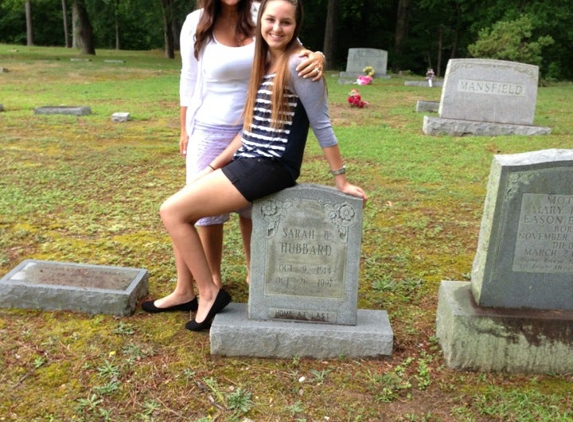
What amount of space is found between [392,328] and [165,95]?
11.6 m

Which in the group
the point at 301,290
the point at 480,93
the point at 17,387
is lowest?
the point at 17,387

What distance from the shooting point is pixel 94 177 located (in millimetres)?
6336

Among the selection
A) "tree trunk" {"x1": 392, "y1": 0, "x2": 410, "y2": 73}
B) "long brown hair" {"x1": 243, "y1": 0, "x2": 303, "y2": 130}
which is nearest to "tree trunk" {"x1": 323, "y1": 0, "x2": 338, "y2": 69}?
"tree trunk" {"x1": 392, "y1": 0, "x2": 410, "y2": 73}

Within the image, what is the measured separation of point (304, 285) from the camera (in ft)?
9.91

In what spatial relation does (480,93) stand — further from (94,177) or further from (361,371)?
(361,371)

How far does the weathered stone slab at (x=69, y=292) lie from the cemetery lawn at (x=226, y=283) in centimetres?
6

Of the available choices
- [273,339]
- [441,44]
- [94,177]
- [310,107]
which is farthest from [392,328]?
[441,44]

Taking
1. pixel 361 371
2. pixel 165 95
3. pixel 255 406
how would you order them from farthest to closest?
1. pixel 165 95
2. pixel 361 371
3. pixel 255 406

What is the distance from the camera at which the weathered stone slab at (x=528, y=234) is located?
2.79 m

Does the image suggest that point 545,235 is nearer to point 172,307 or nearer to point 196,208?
point 196,208

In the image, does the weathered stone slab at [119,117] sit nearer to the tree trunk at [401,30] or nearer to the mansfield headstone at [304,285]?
the mansfield headstone at [304,285]

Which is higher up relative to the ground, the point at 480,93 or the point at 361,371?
A: the point at 480,93

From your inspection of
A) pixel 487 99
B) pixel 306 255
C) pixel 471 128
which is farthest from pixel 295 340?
pixel 487 99

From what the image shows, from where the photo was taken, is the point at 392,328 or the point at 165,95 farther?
the point at 165,95
